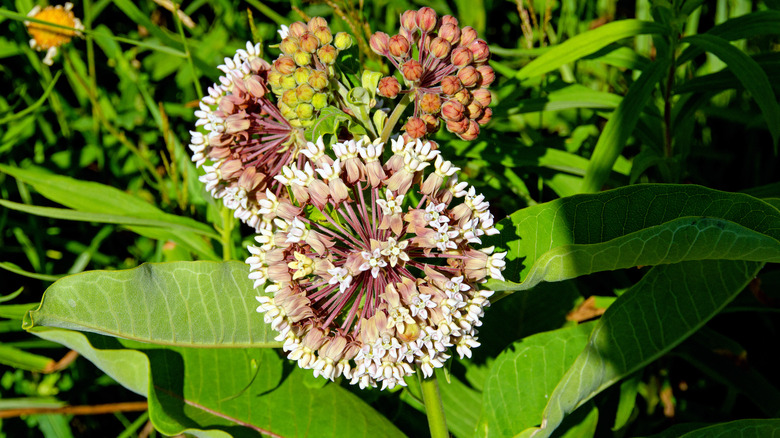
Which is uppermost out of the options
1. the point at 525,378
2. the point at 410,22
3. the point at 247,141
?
the point at 410,22

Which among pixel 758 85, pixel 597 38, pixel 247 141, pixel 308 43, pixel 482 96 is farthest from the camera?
pixel 597 38

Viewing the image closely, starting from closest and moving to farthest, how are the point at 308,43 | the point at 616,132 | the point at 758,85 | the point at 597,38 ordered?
the point at 308,43
the point at 758,85
the point at 616,132
the point at 597,38

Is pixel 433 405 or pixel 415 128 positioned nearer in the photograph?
pixel 415 128

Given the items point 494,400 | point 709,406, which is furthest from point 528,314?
point 709,406

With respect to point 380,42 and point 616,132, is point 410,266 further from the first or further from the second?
point 616,132

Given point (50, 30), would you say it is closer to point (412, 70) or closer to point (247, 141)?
point (247, 141)

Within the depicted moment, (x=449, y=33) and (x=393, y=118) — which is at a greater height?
(x=449, y=33)

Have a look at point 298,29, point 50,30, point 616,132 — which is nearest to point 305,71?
point 298,29
